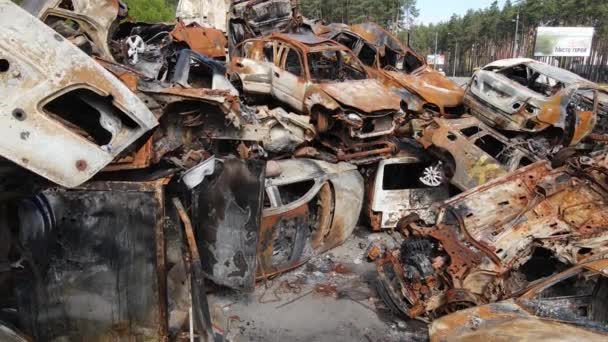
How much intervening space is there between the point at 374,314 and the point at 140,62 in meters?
4.26

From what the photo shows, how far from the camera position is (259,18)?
37.7ft

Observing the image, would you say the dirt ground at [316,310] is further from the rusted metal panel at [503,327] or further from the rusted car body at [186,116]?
the rusted car body at [186,116]

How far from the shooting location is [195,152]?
4297 millimetres

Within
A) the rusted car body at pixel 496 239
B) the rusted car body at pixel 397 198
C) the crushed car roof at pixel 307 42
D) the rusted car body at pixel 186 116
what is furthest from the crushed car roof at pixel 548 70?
the rusted car body at pixel 186 116

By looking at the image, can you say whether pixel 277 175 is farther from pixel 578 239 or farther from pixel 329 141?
pixel 578 239

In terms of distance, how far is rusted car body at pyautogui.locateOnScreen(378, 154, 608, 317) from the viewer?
421 cm

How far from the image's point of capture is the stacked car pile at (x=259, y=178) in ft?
8.53

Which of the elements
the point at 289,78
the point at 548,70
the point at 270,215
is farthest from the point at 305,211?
the point at 548,70

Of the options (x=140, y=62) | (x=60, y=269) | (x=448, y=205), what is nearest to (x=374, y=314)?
(x=448, y=205)

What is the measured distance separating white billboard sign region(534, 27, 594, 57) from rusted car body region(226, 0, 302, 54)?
25.2 metres

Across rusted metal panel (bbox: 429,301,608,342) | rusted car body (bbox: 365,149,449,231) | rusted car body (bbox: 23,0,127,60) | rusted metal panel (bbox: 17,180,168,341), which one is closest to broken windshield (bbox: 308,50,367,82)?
rusted car body (bbox: 365,149,449,231)

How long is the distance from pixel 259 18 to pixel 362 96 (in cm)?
562

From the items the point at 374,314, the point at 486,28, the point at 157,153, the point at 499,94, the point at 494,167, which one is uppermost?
the point at 157,153

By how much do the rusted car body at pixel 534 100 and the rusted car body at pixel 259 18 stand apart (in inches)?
211
